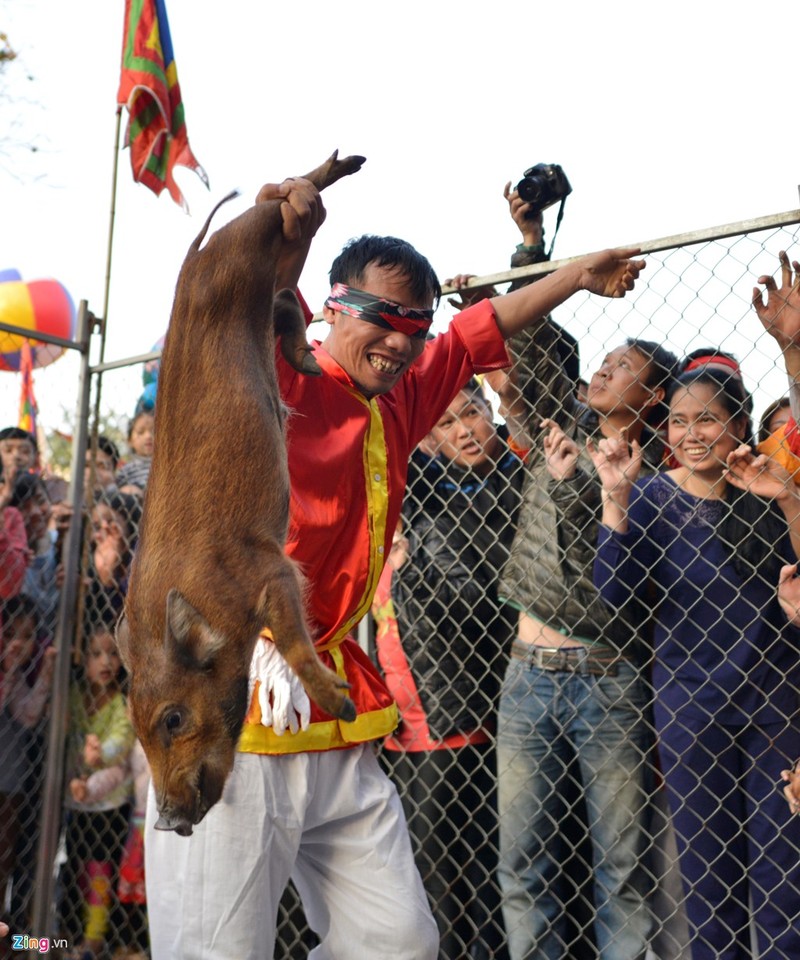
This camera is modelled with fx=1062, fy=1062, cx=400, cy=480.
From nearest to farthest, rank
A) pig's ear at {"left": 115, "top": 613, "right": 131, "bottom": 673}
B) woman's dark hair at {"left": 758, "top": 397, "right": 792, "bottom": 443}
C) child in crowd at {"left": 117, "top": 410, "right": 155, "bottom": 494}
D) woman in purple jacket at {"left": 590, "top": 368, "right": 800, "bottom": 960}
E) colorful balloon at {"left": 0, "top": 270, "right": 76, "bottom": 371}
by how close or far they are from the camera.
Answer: pig's ear at {"left": 115, "top": 613, "right": 131, "bottom": 673}, woman in purple jacket at {"left": 590, "top": 368, "right": 800, "bottom": 960}, woman's dark hair at {"left": 758, "top": 397, "right": 792, "bottom": 443}, child in crowd at {"left": 117, "top": 410, "right": 155, "bottom": 494}, colorful balloon at {"left": 0, "top": 270, "right": 76, "bottom": 371}

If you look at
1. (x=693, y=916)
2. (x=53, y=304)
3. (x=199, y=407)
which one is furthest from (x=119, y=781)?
(x=53, y=304)

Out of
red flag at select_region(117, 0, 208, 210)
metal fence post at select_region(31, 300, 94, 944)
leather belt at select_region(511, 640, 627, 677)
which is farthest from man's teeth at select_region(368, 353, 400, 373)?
red flag at select_region(117, 0, 208, 210)

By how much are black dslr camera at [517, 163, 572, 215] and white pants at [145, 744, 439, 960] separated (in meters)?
1.77

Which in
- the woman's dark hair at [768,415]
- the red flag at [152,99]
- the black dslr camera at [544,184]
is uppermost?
the red flag at [152,99]

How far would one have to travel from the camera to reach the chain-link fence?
126 inches

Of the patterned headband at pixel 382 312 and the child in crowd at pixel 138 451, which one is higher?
the patterned headband at pixel 382 312

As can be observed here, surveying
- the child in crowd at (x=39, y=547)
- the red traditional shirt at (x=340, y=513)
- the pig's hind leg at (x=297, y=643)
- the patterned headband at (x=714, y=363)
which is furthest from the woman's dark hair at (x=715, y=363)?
the child in crowd at (x=39, y=547)

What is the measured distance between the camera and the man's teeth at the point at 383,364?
2.24 m

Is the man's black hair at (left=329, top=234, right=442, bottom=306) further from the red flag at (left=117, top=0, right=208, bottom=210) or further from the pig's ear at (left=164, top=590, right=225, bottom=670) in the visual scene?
the red flag at (left=117, top=0, right=208, bottom=210)

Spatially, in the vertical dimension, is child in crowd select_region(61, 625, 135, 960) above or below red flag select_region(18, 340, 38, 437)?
below

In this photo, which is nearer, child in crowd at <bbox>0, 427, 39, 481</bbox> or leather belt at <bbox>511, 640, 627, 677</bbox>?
leather belt at <bbox>511, 640, 627, 677</bbox>

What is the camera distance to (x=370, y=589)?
7.98 ft

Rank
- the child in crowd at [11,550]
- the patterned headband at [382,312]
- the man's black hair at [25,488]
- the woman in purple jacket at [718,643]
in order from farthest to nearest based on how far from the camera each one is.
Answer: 1. the man's black hair at [25,488]
2. the child in crowd at [11,550]
3. the woman in purple jacket at [718,643]
4. the patterned headband at [382,312]

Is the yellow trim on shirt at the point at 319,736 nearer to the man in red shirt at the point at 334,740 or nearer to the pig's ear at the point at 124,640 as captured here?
the man in red shirt at the point at 334,740
